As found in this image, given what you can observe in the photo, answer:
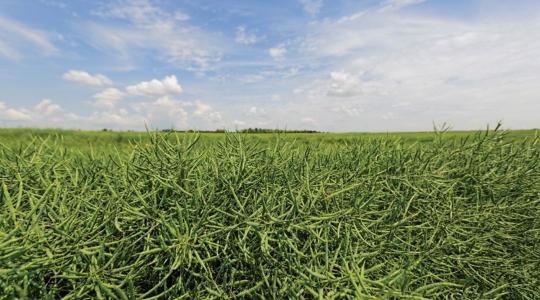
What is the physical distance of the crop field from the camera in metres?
0.53

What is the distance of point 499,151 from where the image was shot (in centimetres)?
129

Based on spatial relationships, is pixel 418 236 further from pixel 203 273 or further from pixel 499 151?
pixel 499 151

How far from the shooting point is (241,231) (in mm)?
594

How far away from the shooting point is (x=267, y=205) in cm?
62

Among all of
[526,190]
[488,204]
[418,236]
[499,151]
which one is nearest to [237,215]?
[418,236]

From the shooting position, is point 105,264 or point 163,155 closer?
point 105,264

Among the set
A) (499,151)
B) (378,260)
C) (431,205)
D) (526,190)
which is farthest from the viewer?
(499,151)

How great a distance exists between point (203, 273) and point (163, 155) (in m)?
0.26

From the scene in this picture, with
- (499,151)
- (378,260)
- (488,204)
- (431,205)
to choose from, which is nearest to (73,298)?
(378,260)

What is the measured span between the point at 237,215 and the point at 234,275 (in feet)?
0.32

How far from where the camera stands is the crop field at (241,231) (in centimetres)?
53

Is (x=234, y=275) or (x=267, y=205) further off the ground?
(x=267, y=205)

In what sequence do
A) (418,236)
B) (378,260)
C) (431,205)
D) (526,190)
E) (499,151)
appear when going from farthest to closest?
1. (499,151)
2. (526,190)
3. (431,205)
4. (418,236)
5. (378,260)

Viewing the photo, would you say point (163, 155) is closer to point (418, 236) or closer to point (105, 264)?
A: point (105, 264)
